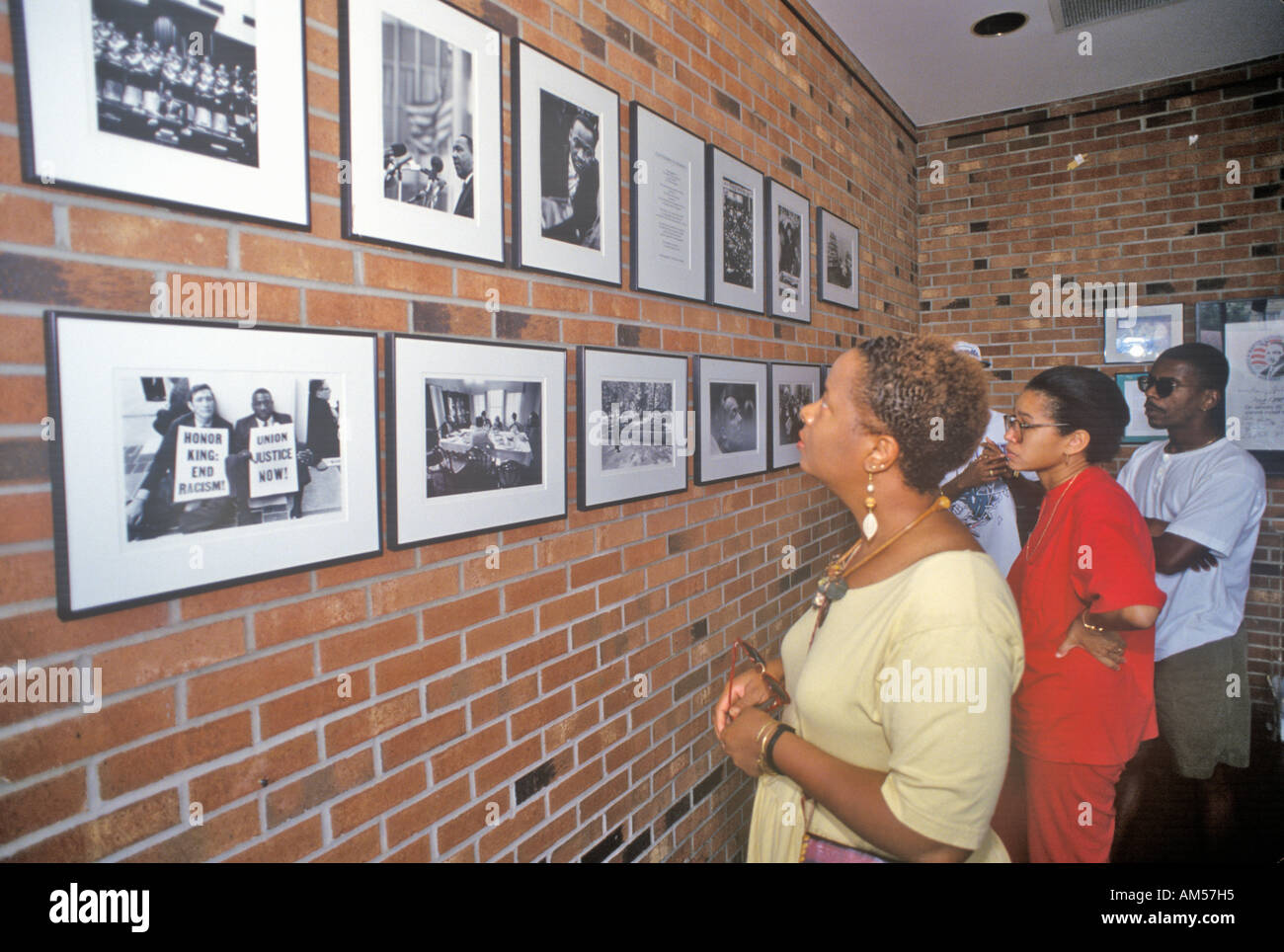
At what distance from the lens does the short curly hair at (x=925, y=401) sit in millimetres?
1210

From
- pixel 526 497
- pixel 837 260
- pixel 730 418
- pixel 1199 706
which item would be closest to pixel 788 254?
pixel 837 260

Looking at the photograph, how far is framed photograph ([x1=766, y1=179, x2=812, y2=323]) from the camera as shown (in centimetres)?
244

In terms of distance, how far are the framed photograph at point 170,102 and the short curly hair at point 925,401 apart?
1.03 meters

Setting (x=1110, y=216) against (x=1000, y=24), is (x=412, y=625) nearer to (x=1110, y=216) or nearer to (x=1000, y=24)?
(x=1000, y=24)

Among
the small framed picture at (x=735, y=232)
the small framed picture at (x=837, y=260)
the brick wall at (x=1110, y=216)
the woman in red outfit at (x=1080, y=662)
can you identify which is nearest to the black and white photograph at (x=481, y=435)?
the small framed picture at (x=735, y=232)

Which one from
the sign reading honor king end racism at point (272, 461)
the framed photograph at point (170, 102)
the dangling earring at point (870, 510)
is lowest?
the dangling earring at point (870, 510)

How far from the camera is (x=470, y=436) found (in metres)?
1.29

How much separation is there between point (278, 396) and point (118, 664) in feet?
1.36

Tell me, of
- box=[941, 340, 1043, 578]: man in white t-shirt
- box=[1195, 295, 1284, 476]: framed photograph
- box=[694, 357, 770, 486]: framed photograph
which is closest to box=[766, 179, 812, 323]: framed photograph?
box=[694, 357, 770, 486]: framed photograph

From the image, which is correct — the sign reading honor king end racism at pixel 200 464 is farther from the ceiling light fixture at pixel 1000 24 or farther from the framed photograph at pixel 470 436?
the ceiling light fixture at pixel 1000 24

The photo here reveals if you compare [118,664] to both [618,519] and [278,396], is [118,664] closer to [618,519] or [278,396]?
[278,396]

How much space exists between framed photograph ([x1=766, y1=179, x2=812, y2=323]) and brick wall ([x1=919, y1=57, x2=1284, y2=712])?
6.11 feet

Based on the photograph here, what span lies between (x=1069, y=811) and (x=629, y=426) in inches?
64.6

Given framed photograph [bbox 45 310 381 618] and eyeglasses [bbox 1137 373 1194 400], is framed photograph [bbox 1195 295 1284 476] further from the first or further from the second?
framed photograph [bbox 45 310 381 618]
